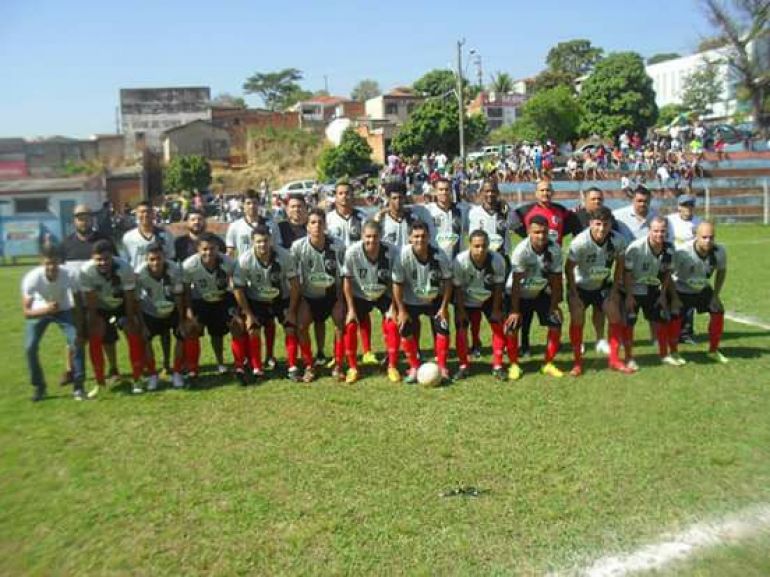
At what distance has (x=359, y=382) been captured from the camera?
775cm

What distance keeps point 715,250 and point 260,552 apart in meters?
6.38

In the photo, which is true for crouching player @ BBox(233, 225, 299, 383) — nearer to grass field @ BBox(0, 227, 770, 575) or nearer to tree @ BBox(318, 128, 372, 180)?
grass field @ BBox(0, 227, 770, 575)

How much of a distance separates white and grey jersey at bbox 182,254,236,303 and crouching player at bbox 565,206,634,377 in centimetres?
368

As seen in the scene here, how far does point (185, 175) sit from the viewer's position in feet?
182

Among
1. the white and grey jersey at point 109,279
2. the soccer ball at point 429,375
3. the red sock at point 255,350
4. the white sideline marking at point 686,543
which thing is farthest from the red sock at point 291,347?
the white sideline marking at point 686,543

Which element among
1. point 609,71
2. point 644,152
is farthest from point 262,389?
point 609,71

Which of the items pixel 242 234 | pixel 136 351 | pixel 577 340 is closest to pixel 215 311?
pixel 136 351

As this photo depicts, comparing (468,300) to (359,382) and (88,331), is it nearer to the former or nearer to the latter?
(359,382)

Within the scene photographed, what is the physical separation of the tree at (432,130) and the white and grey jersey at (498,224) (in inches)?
1621

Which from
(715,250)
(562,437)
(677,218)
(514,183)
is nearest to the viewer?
(562,437)

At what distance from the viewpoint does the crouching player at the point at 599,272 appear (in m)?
7.86

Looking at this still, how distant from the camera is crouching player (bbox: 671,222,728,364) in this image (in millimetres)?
8266

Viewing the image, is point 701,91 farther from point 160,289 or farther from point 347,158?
point 160,289

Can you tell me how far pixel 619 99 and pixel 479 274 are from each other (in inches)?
1835
